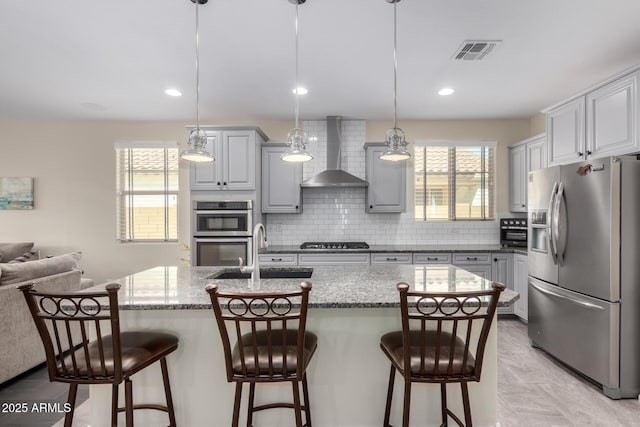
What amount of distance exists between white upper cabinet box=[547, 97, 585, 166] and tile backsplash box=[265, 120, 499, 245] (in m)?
1.60

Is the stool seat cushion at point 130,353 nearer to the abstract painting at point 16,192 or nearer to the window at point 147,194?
the window at point 147,194

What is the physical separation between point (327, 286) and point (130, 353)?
104 cm

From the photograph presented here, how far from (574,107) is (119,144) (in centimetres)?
554

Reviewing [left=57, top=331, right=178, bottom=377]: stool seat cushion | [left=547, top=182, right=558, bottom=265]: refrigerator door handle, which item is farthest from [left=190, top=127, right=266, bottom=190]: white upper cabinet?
[left=547, top=182, right=558, bottom=265]: refrigerator door handle

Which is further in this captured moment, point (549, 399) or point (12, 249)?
point (12, 249)

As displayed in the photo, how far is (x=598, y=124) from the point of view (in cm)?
293

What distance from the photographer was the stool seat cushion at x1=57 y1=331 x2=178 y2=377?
1493 mm

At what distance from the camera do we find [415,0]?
2.14 m

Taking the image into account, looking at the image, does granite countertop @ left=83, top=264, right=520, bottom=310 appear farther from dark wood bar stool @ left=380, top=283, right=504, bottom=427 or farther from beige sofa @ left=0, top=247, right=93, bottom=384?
beige sofa @ left=0, top=247, right=93, bottom=384

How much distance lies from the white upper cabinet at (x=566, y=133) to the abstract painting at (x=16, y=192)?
6.68 m

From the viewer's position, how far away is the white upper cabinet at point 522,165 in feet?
13.5

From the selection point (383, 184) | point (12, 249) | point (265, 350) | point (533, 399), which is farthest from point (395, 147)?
point (12, 249)

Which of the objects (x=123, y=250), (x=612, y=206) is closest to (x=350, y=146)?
(x=612, y=206)

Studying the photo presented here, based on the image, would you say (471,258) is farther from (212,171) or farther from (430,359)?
(212,171)
